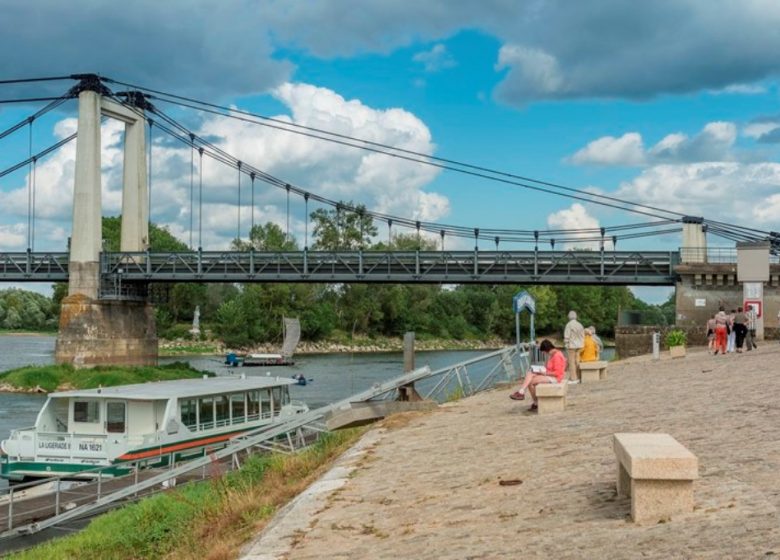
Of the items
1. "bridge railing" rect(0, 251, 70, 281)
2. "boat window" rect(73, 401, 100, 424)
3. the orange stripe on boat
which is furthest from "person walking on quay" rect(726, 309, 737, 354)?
"bridge railing" rect(0, 251, 70, 281)

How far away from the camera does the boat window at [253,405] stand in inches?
1106

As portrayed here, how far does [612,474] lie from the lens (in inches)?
367

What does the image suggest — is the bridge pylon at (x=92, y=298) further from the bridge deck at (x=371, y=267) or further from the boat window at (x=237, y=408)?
the boat window at (x=237, y=408)

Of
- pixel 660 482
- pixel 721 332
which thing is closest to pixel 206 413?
pixel 721 332

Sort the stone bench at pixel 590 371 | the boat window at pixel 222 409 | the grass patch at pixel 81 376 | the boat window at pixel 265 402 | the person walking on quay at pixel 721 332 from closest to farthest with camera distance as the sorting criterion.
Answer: the stone bench at pixel 590 371
the boat window at pixel 222 409
the boat window at pixel 265 402
the person walking on quay at pixel 721 332
the grass patch at pixel 81 376

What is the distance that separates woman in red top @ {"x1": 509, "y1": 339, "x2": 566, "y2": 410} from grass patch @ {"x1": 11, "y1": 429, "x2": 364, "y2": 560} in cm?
294

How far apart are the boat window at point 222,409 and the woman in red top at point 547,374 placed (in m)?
11.8

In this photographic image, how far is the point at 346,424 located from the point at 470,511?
421 inches

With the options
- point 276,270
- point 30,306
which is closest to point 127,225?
point 276,270

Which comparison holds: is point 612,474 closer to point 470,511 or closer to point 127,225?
point 470,511

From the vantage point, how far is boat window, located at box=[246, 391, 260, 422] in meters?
28.1

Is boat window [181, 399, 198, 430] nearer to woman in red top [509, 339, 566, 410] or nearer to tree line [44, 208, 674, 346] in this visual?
woman in red top [509, 339, 566, 410]

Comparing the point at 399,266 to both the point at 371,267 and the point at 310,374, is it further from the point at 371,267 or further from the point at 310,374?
the point at 310,374

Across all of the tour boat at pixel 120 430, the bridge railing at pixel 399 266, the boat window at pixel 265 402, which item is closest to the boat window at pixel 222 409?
the tour boat at pixel 120 430
